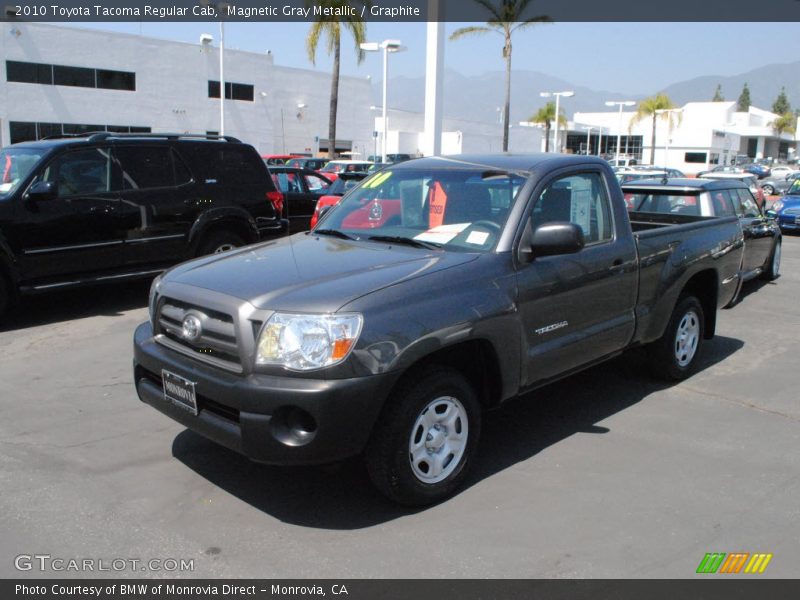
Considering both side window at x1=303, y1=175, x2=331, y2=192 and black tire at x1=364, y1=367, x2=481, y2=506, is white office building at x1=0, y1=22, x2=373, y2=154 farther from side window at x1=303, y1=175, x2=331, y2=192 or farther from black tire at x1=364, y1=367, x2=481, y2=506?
black tire at x1=364, y1=367, x2=481, y2=506

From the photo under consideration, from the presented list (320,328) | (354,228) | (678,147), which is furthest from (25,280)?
(678,147)

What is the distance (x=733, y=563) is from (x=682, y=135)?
92.3m

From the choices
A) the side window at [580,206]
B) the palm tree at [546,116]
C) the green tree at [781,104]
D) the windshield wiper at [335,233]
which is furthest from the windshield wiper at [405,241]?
the green tree at [781,104]

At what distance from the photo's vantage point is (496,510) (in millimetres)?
3916

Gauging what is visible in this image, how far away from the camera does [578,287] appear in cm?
470

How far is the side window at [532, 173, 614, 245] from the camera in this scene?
185 inches

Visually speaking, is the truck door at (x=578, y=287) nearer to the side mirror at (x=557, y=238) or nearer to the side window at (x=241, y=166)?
the side mirror at (x=557, y=238)

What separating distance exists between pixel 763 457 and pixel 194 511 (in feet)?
11.4

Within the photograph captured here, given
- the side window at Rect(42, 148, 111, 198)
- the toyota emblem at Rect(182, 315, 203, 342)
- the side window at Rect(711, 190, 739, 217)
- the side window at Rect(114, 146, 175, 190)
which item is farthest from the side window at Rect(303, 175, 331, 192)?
the toyota emblem at Rect(182, 315, 203, 342)

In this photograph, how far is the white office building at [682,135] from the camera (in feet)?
274

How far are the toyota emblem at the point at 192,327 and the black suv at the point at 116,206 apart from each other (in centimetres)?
477

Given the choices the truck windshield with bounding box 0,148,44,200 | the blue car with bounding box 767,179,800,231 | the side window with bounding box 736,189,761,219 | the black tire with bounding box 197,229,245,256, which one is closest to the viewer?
the truck windshield with bounding box 0,148,44,200

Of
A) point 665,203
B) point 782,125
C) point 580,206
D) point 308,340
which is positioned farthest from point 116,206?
point 782,125
